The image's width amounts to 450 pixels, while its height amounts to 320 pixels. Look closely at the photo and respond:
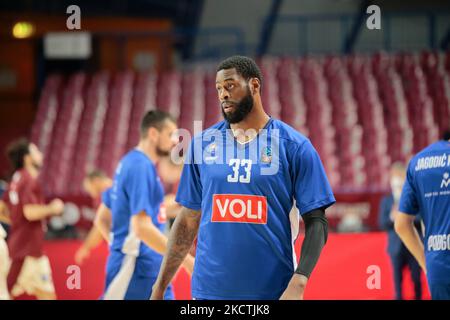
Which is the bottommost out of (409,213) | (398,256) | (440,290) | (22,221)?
(440,290)

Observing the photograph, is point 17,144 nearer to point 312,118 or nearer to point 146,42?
point 312,118

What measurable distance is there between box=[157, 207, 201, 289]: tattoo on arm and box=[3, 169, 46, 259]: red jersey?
435cm

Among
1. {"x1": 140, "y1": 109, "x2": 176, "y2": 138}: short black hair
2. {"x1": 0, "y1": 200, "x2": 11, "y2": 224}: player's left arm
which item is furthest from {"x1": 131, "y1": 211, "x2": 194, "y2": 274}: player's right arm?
{"x1": 0, "y1": 200, "x2": 11, "y2": 224}: player's left arm

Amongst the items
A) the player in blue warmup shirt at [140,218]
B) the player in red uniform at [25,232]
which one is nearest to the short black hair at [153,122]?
the player in blue warmup shirt at [140,218]

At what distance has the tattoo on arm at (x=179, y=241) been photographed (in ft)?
15.1

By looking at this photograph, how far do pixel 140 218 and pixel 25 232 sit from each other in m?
3.11

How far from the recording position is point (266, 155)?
4.38m

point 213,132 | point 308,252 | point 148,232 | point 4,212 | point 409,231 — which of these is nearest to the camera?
point 308,252

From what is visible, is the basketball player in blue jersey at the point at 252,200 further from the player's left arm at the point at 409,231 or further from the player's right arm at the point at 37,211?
the player's right arm at the point at 37,211

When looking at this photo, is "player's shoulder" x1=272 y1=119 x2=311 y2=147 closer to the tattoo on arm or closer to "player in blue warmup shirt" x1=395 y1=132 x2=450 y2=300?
the tattoo on arm

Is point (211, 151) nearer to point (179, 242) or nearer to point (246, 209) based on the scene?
point (246, 209)

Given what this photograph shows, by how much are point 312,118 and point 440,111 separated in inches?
101

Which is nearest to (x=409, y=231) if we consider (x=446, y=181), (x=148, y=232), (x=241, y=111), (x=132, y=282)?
(x=446, y=181)

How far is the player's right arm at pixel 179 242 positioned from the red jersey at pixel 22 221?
4.35 metres
